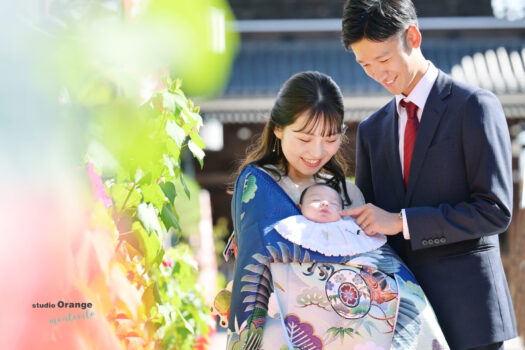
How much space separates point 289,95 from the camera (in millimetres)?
2291

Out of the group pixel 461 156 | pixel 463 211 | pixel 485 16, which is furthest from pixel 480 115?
pixel 485 16

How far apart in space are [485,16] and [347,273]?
807cm

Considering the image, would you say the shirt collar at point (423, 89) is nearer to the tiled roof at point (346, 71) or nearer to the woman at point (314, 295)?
the woman at point (314, 295)

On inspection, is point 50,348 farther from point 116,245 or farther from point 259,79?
Result: point 259,79

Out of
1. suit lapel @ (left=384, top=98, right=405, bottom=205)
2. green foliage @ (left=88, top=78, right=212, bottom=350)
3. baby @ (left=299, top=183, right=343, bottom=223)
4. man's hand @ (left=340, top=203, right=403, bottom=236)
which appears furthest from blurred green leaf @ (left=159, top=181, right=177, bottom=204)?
suit lapel @ (left=384, top=98, right=405, bottom=205)

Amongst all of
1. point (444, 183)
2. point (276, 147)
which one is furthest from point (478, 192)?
point (276, 147)

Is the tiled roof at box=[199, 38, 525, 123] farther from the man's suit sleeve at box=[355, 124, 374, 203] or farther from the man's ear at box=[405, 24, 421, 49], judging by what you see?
the man's ear at box=[405, 24, 421, 49]

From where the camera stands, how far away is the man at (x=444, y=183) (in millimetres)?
2068

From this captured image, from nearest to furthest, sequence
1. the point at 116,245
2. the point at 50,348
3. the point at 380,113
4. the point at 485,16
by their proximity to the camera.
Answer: the point at 50,348 → the point at 116,245 → the point at 380,113 → the point at 485,16

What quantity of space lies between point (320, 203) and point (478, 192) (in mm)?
509

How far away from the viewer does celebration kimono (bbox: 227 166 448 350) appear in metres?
1.95

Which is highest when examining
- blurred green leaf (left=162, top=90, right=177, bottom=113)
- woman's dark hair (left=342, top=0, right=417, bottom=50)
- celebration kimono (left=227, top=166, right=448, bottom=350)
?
woman's dark hair (left=342, top=0, right=417, bottom=50)

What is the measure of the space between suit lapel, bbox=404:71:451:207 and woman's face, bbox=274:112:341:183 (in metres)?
0.27

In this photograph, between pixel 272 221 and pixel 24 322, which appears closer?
pixel 24 322
